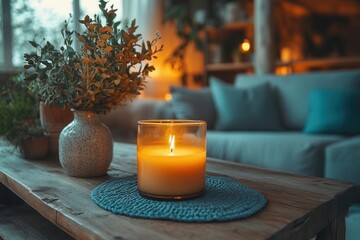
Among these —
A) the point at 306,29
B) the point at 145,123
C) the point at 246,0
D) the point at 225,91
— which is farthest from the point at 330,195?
the point at 306,29

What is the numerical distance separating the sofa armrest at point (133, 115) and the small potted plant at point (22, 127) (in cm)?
139

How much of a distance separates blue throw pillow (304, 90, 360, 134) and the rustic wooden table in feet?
4.30

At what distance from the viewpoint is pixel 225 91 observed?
248 cm

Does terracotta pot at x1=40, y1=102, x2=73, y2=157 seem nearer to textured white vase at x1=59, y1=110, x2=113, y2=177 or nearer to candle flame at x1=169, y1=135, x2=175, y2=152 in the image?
textured white vase at x1=59, y1=110, x2=113, y2=177

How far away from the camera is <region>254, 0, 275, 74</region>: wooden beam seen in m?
3.14

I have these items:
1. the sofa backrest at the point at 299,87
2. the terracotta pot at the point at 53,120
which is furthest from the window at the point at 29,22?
the terracotta pot at the point at 53,120

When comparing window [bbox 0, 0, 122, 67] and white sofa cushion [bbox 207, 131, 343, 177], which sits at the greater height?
window [bbox 0, 0, 122, 67]

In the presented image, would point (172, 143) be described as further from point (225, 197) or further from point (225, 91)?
point (225, 91)

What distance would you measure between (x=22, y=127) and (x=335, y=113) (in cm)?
182

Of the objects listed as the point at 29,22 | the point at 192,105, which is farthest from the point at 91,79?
the point at 29,22

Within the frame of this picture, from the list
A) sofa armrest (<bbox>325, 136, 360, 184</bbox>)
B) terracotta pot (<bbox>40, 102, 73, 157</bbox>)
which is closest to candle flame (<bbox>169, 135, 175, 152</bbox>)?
terracotta pot (<bbox>40, 102, 73, 157</bbox>)

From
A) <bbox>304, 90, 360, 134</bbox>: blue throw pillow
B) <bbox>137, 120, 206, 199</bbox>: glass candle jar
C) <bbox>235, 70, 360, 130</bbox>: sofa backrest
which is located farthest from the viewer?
A: <bbox>235, 70, 360, 130</bbox>: sofa backrest

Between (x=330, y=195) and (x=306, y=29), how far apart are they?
4.01 m

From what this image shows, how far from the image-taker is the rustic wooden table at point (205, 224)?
54 centimetres
